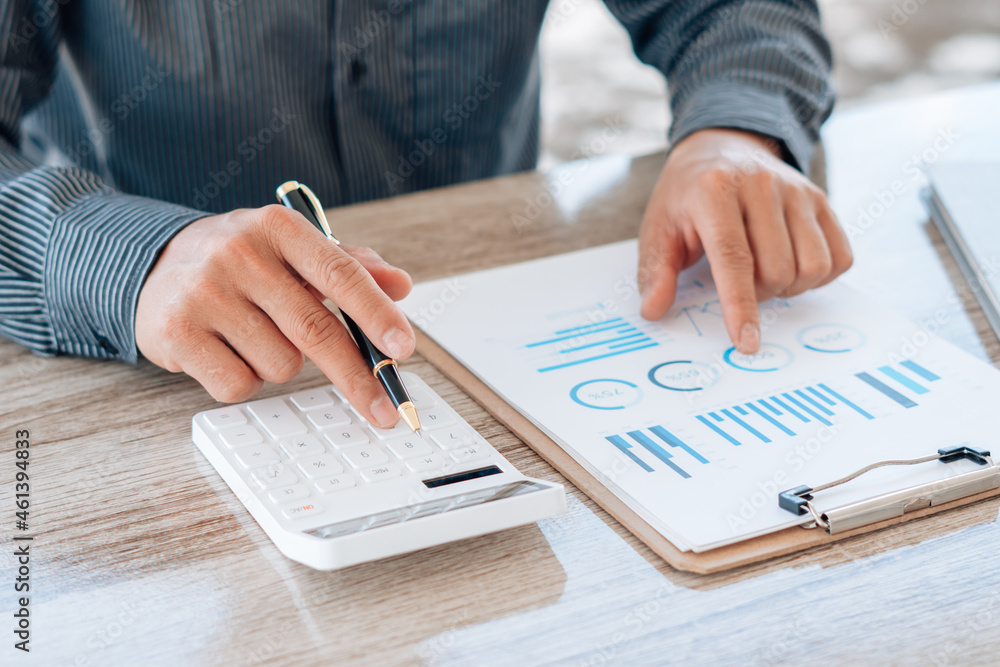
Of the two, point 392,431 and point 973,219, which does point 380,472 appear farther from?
point 973,219

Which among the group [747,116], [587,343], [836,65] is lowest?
[836,65]

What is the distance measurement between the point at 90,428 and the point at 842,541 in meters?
0.44

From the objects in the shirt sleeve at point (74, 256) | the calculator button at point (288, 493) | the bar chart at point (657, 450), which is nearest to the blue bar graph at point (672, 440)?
the bar chart at point (657, 450)

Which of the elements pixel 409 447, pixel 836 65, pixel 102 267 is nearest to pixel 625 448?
pixel 409 447

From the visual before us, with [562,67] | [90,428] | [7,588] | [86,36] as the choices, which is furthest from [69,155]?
[562,67]

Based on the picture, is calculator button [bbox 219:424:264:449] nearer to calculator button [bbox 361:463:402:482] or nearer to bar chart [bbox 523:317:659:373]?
calculator button [bbox 361:463:402:482]

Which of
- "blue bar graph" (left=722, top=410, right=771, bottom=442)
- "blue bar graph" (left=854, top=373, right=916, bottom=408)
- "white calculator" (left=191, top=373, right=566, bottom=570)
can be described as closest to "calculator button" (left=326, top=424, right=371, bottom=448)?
"white calculator" (left=191, top=373, right=566, bottom=570)

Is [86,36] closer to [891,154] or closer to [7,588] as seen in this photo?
[7,588]

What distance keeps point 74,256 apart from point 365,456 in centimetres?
32

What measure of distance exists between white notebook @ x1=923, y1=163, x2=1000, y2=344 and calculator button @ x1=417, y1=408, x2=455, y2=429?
15.9 inches

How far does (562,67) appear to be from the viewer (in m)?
4.13

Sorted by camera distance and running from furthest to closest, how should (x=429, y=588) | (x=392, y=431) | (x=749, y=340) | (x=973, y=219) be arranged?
(x=973, y=219), (x=749, y=340), (x=392, y=431), (x=429, y=588)

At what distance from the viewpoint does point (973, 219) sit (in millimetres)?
748

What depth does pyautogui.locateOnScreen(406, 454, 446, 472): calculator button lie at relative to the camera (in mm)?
444
